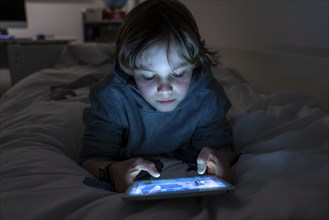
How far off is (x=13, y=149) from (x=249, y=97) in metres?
0.62

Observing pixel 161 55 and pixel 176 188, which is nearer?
pixel 176 188

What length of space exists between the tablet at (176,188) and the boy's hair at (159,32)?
0.68ft

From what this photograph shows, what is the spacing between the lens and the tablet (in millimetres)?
373

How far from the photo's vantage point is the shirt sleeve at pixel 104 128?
0.61 meters

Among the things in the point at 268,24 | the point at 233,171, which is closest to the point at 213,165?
the point at 233,171

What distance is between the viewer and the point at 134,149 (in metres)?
0.65

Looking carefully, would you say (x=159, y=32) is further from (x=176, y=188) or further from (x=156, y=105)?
(x=176, y=188)

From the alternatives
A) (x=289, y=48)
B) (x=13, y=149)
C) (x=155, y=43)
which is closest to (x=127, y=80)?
(x=155, y=43)

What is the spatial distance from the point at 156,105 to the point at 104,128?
0.36ft

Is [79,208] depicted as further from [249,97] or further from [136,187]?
[249,97]

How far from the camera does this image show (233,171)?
20.5 inches

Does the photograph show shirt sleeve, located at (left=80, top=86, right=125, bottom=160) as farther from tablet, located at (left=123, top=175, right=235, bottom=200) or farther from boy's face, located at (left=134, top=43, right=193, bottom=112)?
tablet, located at (left=123, top=175, right=235, bottom=200)

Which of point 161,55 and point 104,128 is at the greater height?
point 161,55

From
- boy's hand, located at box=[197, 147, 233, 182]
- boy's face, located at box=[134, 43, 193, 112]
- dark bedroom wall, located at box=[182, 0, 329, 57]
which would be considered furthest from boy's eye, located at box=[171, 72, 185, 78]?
dark bedroom wall, located at box=[182, 0, 329, 57]
